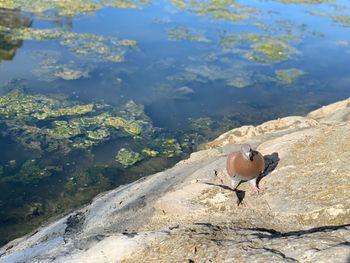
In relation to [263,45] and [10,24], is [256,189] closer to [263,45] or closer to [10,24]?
[263,45]

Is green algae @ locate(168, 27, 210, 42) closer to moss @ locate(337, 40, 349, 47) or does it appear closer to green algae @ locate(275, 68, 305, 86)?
green algae @ locate(275, 68, 305, 86)

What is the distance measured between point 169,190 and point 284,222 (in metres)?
3.43

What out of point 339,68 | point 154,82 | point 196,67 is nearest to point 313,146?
point 154,82

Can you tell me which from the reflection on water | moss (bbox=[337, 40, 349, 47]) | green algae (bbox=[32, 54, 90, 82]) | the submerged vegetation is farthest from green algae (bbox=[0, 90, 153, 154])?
moss (bbox=[337, 40, 349, 47])

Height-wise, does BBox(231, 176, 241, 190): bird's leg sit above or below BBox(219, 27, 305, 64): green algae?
above

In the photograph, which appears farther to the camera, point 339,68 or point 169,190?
point 339,68

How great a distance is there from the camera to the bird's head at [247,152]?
872cm

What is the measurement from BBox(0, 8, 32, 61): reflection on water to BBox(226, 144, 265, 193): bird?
71.3 feet

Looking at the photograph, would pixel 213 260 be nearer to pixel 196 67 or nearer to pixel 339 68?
pixel 196 67

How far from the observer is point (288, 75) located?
29.0m

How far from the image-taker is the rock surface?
7.14 m

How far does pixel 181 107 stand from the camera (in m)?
23.3

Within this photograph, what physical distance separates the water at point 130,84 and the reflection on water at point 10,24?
8 centimetres

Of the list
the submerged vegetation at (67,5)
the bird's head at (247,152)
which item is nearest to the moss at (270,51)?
the submerged vegetation at (67,5)
